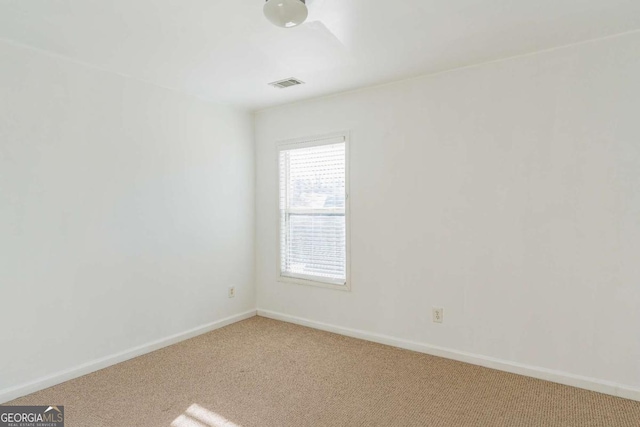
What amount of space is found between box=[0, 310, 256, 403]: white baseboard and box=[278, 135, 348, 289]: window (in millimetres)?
962

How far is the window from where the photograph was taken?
12.1 ft

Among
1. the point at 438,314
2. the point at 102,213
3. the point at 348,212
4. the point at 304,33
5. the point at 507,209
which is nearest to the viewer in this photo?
the point at 304,33

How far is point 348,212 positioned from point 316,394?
5.49 feet

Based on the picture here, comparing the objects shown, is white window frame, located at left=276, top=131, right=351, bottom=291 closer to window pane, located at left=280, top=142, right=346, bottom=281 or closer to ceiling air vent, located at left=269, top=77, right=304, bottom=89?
window pane, located at left=280, top=142, right=346, bottom=281

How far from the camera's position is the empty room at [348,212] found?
2.28 meters

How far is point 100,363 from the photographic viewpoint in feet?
9.49

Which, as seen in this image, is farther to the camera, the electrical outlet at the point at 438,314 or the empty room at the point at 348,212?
the electrical outlet at the point at 438,314

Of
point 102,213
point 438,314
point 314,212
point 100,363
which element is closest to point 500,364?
point 438,314

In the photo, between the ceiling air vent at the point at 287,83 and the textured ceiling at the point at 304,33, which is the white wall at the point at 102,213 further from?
the ceiling air vent at the point at 287,83

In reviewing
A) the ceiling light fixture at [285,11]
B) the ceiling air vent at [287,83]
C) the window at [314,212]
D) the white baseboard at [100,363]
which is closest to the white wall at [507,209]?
the window at [314,212]

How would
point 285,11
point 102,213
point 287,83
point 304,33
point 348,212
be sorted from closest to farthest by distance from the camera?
point 285,11, point 304,33, point 102,213, point 287,83, point 348,212

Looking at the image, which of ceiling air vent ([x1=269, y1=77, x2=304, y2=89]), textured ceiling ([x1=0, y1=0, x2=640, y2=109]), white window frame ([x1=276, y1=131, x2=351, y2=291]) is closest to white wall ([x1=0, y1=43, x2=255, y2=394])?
textured ceiling ([x1=0, y1=0, x2=640, y2=109])

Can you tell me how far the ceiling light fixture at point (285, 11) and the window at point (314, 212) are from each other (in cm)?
166

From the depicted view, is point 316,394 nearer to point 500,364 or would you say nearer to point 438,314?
point 438,314
